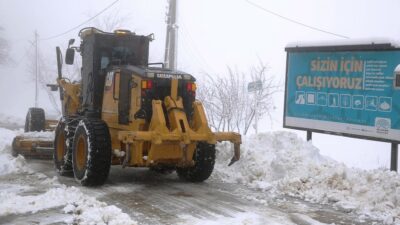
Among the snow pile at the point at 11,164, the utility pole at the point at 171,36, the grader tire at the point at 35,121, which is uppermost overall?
the utility pole at the point at 171,36

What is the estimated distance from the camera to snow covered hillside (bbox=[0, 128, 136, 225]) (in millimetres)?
6402

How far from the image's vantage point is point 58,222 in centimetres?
634

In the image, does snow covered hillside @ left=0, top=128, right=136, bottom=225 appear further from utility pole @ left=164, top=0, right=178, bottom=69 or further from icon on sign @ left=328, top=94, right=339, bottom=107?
utility pole @ left=164, top=0, right=178, bottom=69

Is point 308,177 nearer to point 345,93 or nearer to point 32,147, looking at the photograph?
point 345,93

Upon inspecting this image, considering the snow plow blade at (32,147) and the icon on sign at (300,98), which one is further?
the snow plow blade at (32,147)

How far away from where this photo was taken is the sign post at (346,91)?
9.36 m

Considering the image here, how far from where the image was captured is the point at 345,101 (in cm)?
1020

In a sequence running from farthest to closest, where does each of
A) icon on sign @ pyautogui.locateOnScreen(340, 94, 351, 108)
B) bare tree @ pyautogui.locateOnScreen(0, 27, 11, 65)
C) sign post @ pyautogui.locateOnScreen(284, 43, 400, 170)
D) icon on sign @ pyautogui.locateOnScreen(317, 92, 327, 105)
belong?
bare tree @ pyautogui.locateOnScreen(0, 27, 11, 65) → icon on sign @ pyautogui.locateOnScreen(317, 92, 327, 105) → icon on sign @ pyautogui.locateOnScreen(340, 94, 351, 108) → sign post @ pyautogui.locateOnScreen(284, 43, 400, 170)

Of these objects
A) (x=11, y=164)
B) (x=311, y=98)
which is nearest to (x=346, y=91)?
(x=311, y=98)

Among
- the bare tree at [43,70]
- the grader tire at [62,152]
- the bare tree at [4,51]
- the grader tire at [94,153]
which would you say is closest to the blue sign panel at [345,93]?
the grader tire at [94,153]

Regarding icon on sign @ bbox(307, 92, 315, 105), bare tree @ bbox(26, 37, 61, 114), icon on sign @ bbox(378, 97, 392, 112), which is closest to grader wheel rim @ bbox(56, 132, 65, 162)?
icon on sign @ bbox(307, 92, 315, 105)

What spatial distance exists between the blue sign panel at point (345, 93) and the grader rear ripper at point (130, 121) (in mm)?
2544

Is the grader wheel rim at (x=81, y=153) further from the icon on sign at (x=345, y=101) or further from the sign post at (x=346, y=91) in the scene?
the icon on sign at (x=345, y=101)

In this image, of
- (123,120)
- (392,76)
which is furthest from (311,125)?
(123,120)
